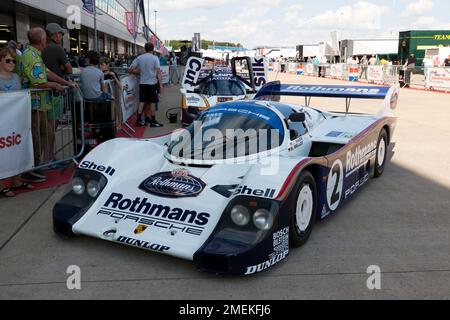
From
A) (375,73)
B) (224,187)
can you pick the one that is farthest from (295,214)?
(375,73)

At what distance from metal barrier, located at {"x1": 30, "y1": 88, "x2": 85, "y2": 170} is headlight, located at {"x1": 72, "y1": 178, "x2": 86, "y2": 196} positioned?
160cm

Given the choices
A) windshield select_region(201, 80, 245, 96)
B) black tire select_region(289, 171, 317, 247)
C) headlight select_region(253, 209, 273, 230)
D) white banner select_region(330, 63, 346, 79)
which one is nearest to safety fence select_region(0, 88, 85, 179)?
headlight select_region(253, 209, 273, 230)

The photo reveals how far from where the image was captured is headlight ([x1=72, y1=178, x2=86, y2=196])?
3.97m

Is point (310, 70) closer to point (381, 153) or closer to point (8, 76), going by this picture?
point (381, 153)

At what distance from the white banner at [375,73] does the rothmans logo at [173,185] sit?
2428 centimetres

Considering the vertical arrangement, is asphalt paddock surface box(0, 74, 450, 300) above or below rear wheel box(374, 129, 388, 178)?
below

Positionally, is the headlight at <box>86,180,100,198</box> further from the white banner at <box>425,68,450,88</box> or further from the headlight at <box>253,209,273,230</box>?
the white banner at <box>425,68,450,88</box>

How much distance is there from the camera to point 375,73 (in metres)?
26.6

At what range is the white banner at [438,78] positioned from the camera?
2005 cm

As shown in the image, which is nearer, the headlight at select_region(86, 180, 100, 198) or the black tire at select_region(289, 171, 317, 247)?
the black tire at select_region(289, 171, 317, 247)

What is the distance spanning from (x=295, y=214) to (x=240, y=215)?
489 mm

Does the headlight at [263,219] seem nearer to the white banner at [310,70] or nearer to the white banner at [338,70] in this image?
the white banner at [338,70]
